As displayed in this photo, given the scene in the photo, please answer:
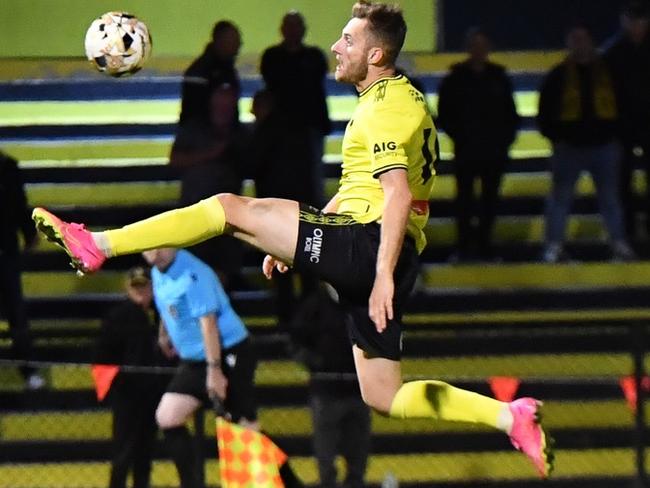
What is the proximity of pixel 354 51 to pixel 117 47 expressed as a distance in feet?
4.82

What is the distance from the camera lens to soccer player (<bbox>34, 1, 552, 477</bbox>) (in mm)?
5730

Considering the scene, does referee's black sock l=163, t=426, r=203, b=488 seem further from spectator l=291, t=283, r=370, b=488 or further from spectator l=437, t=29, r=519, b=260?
spectator l=437, t=29, r=519, b=260

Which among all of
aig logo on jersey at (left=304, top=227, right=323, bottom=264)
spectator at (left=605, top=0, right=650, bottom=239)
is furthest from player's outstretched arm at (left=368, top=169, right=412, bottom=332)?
spectator at (left=605, top=0, right=650, bottom=239)

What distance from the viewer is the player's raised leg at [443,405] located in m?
6.04

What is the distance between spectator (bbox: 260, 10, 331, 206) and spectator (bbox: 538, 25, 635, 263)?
5.05 feet

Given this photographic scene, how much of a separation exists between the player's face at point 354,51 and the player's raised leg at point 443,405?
39.8 inches

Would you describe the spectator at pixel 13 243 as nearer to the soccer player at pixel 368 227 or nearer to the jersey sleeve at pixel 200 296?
the jersey sleeve at pixel 200 296

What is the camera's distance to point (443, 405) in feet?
20.2

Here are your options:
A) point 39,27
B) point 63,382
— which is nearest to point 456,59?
point 39,27

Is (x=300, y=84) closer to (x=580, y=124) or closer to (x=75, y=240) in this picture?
(x=580, y=124)

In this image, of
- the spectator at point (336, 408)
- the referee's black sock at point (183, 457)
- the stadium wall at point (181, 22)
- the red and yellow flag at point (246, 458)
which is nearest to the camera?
the red and yellow flag at point (246, 458)

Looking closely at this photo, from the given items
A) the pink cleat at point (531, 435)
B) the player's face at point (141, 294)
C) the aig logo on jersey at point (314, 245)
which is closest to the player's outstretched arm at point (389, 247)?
the aig logo on jersey at point (314, 245)

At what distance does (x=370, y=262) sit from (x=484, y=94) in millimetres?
5249

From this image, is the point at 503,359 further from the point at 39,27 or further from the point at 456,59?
the point at 39,27
